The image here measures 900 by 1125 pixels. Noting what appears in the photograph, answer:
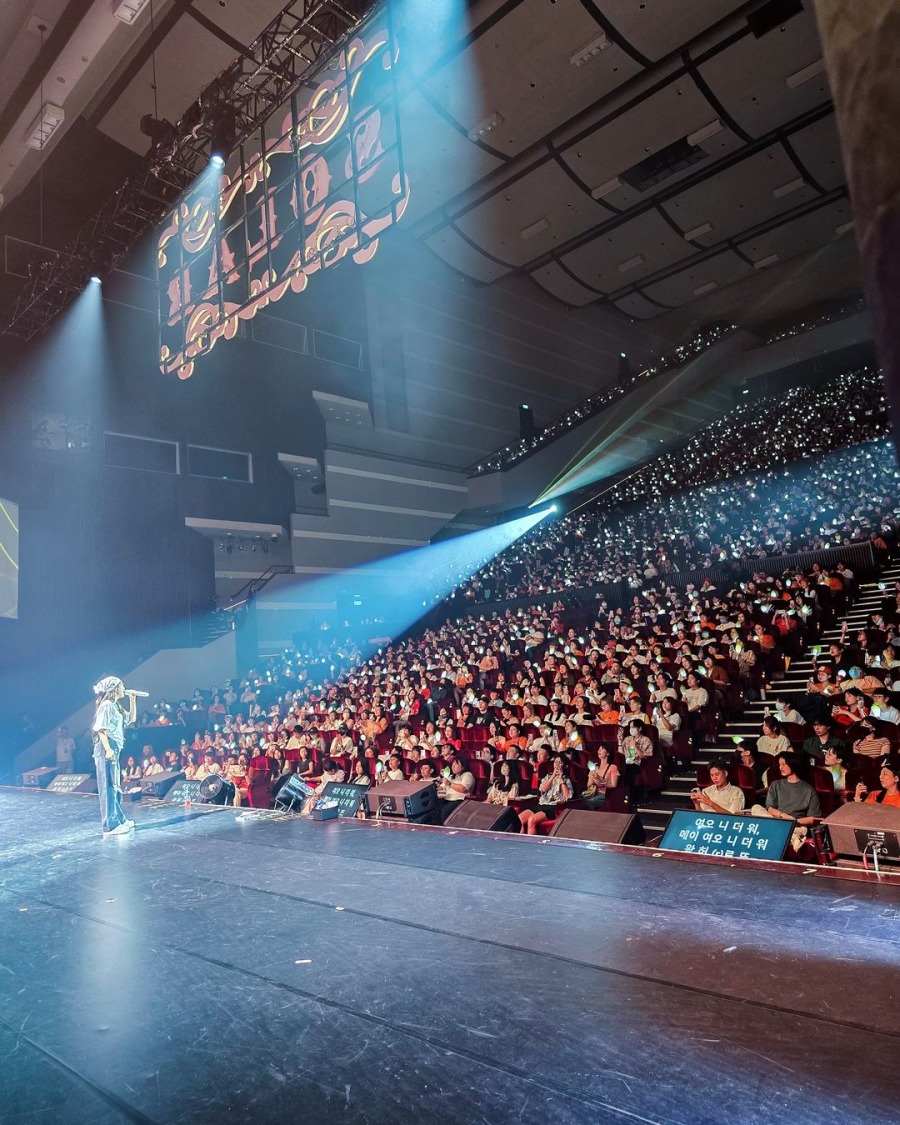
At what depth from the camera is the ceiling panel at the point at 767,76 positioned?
1235cm

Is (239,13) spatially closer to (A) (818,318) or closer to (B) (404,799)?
(B) (404,799)

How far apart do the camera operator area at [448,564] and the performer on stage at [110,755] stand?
0.11 ft

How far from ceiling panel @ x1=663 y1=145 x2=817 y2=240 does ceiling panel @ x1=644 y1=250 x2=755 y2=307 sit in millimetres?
1388

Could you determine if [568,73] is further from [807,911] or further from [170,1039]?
[170,1039]

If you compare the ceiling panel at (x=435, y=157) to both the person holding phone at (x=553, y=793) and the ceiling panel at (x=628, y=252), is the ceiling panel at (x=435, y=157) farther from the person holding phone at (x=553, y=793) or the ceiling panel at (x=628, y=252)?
the person holding phone at (x=553, y=793)

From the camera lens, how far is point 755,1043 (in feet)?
7.03

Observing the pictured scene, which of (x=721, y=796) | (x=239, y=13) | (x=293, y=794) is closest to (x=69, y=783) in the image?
(x=293, y=794)

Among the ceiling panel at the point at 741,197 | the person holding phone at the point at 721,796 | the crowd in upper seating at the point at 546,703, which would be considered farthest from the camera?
the ceiling panel at the point at 741,197

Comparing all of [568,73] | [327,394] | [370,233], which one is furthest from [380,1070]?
[327,394]

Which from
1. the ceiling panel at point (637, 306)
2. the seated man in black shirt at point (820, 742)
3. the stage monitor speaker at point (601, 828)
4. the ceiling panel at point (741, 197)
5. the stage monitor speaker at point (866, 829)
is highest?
the ceiling panel at point (637, 306)

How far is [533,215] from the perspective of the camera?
16.7m

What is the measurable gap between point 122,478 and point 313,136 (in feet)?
33.0

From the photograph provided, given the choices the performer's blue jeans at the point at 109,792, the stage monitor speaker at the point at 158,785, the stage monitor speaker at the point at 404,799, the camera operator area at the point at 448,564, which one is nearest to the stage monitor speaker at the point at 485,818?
the camera operator area at the point at 448,564

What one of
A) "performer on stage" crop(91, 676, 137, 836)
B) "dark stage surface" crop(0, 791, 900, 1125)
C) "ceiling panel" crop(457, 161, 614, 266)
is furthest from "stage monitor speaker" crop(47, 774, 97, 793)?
"ceiling panel" crop(457, 161, 614, 266)
